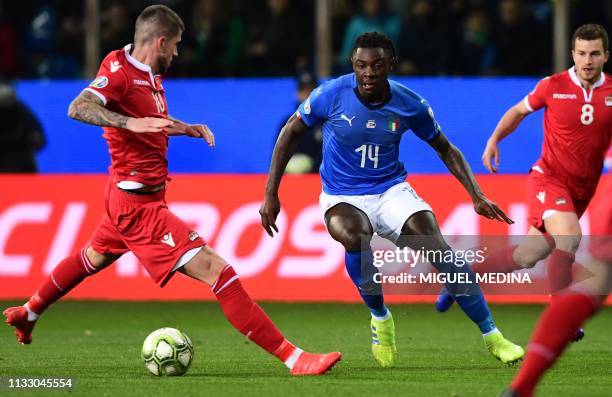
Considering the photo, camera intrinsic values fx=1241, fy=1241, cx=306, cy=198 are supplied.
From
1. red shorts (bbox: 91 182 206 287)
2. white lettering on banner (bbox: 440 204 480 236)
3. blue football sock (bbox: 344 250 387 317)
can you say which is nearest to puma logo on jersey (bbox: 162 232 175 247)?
red shorts (bbox: 91 182 206 287)

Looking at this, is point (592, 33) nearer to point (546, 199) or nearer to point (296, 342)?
point (546, 199)

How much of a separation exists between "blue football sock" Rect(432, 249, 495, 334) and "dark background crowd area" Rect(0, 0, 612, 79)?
6.93 meters

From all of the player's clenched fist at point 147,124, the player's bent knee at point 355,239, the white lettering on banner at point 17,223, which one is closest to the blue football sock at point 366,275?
the player's bent knee at point 355,239

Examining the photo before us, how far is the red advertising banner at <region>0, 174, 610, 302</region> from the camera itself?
12.5m

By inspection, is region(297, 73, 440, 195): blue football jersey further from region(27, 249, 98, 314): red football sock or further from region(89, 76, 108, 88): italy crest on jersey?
region(27, 249, 98, 314): red football sock

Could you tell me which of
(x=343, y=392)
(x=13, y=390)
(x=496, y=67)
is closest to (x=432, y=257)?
(x=343, y=392)

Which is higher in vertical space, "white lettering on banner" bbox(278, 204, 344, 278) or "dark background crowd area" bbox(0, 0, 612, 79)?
"dark background crowd area" bbox(0, 0, 612, 79)

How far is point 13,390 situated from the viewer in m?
6.79

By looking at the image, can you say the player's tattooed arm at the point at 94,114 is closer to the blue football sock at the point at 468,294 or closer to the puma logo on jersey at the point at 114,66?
the puma logo on jersey at the point at 114,66

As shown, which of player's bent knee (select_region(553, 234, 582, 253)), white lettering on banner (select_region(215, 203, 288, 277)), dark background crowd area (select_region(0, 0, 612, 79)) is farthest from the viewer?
dark background crowd area (select_region(0, 0, 612, 79))

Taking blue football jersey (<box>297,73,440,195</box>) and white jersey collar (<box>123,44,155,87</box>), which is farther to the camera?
blue football jersey (<box>297,73,440,195</box>)

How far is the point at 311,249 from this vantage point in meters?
12.5

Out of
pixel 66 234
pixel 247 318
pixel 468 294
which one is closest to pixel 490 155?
pixel 468 294

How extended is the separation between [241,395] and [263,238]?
6019 mm
